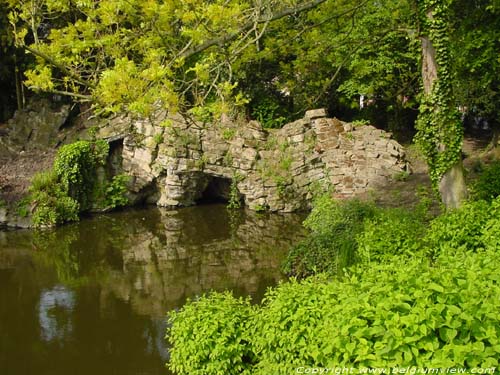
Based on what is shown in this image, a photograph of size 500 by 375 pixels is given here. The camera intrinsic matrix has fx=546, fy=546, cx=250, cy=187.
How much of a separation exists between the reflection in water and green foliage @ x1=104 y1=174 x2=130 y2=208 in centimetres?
601

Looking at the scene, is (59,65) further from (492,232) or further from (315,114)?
(315,114)

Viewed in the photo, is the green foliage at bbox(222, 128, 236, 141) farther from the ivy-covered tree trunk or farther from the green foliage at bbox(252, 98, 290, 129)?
the ivy-covered tree trunk

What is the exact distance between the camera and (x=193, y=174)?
17.1 m

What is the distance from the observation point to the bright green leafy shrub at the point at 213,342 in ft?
19.4

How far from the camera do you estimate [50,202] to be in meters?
15.9

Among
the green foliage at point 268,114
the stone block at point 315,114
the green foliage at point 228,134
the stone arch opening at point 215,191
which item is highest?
the green foliage at point 268,114

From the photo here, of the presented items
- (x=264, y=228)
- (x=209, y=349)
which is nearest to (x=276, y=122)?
(x=264, y=228)

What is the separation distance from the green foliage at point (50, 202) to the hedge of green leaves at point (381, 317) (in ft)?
34.3

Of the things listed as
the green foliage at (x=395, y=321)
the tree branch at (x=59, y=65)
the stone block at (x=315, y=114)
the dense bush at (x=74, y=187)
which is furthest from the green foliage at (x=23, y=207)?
the green foliage at (x=395, y=321)

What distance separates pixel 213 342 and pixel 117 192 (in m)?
12.3

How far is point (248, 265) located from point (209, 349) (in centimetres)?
659

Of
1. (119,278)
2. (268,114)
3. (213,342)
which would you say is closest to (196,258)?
(119,278)

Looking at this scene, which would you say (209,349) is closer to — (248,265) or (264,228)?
(248,265)

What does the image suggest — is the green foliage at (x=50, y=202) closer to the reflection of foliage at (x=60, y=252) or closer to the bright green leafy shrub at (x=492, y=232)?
the reflection of foliage at (x=60, y=252)
